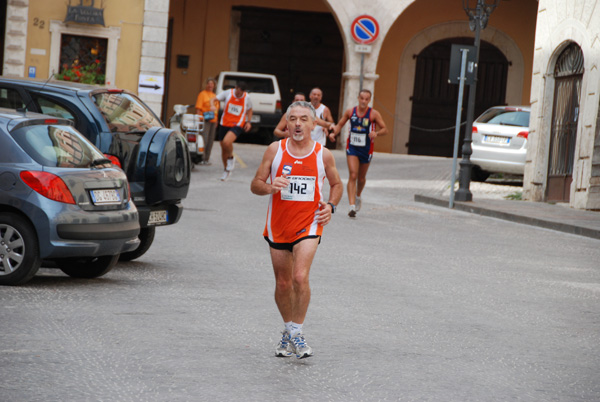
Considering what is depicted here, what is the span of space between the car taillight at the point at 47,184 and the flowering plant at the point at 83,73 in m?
17.8

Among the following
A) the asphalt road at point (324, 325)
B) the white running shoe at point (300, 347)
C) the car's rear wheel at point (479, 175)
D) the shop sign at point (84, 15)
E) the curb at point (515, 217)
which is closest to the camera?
the asphalt road at point (324, 325)

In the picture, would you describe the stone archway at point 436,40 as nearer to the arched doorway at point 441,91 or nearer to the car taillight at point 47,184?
the arched doorway at point 441,91

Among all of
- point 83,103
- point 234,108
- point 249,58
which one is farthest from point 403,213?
point 249,58

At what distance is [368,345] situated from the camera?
22.9 feet

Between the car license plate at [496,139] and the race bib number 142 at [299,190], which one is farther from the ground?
the car license plate at [496,139]

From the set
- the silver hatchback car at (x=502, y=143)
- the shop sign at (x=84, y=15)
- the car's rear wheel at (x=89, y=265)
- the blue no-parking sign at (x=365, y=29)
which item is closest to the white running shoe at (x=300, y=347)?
the car's rear wheel at (x=89, y=265)

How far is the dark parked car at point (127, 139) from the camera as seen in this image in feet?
32.7

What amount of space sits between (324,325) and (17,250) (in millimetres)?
2535

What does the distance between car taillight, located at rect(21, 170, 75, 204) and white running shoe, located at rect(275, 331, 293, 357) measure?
2.71m

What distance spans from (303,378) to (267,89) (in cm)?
2418

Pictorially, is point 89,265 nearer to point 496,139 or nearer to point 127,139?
point 127,139

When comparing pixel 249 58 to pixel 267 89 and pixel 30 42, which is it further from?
pixel 30 42

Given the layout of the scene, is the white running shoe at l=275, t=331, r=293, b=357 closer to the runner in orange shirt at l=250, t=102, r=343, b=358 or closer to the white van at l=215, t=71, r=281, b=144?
the runner in orange shirt at l=250, t=102, r=343, b=358

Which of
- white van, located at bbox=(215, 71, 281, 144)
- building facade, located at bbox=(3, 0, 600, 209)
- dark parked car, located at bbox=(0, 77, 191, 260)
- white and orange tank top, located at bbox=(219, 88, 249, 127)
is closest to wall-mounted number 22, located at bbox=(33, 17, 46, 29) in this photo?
white van, located at bbox=(215, 71, 281, 144)
